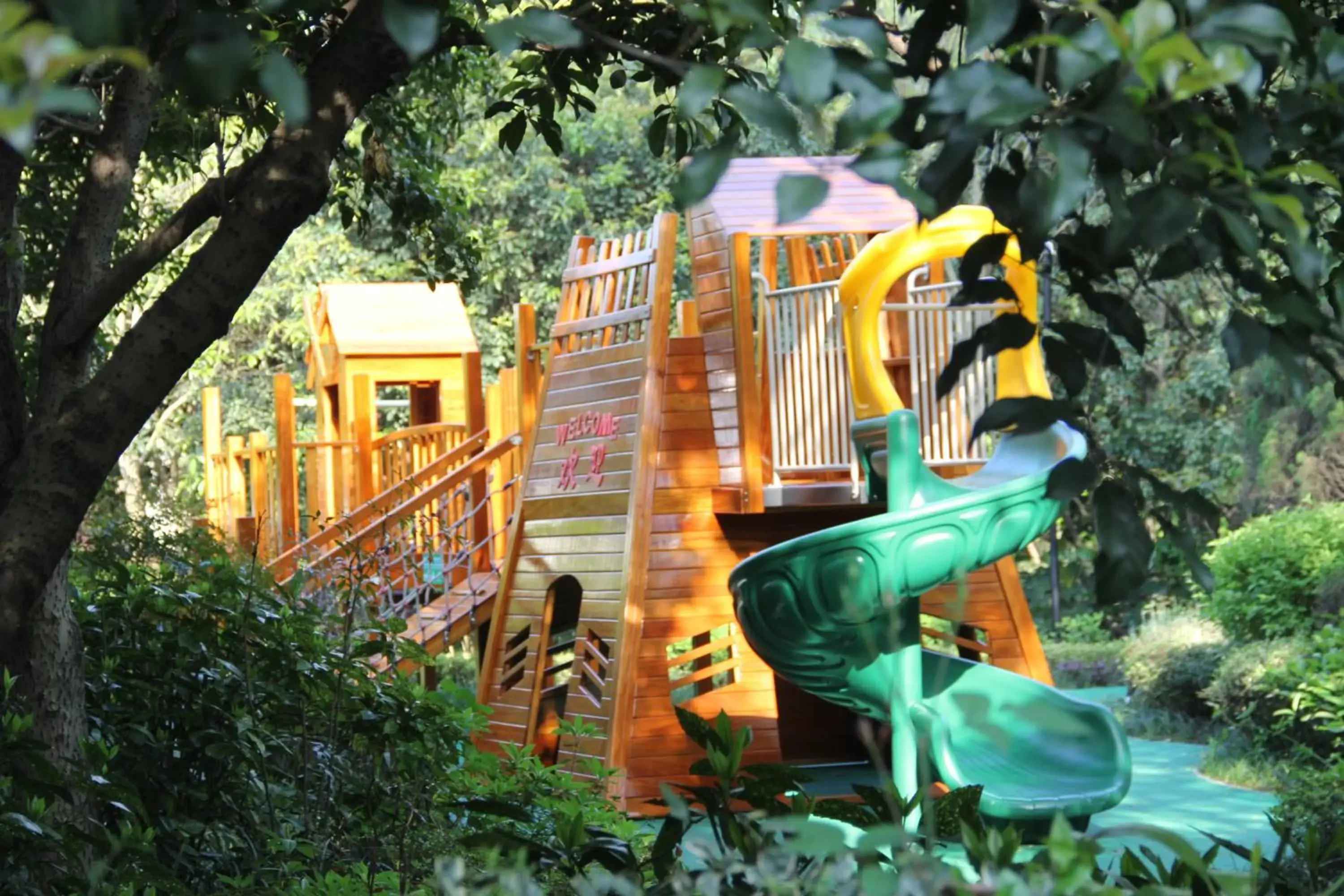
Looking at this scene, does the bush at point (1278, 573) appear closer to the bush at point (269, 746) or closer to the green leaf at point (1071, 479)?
the bush at point (269, 746)

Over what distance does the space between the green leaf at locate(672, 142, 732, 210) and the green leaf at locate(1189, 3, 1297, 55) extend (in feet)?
1.35

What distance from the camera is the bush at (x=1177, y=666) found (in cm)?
1320

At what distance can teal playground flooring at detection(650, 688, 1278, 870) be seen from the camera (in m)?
8.05

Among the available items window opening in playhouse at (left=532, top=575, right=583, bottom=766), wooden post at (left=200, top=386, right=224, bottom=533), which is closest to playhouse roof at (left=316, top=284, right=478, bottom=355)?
wooden post at (left=200, top=386, right=224, bottom=533)

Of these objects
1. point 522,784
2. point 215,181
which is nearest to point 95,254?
point 215,181

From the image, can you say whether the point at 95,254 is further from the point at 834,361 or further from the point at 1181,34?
the point at 834,361

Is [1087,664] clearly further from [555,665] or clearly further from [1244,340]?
[1244,340]

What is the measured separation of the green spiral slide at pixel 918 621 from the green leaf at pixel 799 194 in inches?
213

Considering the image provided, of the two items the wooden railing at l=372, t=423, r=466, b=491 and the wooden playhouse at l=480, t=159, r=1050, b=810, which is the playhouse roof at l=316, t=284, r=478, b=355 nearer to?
the wooden railing at l=372, t=423, r=466, b=491

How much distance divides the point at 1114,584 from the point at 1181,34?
0.54 metres

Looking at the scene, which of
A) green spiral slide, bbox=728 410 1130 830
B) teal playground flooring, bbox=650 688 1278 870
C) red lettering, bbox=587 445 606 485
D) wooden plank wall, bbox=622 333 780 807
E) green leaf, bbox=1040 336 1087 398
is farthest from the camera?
red lettering, bbox=587 445 606 485

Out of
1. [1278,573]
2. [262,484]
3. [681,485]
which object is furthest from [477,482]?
[1278,573]

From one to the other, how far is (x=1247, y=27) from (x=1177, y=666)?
12908 mm

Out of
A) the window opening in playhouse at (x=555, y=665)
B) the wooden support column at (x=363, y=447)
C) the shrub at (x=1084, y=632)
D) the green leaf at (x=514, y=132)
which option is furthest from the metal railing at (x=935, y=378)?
the shrub at (x=1084, y=632)
